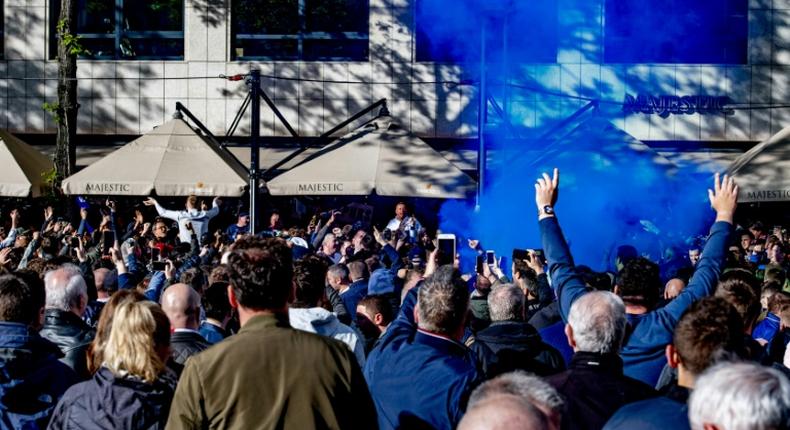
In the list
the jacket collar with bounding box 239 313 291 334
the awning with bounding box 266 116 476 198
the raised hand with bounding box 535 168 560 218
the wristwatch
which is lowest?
the jacket collar with bounding box 239 313 291 334

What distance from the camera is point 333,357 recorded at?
12.2 ft

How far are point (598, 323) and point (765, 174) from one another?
37.3ft

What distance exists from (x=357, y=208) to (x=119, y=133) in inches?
203

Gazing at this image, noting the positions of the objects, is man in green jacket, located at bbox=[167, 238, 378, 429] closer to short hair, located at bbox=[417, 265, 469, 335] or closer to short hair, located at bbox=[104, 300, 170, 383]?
short hair, located at bbox=[104, 300, 170, 383]

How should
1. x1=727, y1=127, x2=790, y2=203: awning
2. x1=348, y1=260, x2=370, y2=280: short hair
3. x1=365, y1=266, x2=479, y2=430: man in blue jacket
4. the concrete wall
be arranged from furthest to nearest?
the concrete wall
x1=727, y1=127, x2=790, y2=203: awning
x1=348, y1=260, x2=370, y2=280: short hair
x1=365, y1=266, x2=479, y2=430: man in blue jacket

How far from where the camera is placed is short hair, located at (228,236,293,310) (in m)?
3.82

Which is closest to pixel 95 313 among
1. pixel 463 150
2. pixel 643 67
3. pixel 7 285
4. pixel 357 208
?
pixel 7 285

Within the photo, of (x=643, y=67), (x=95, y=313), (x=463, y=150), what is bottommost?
(x=95, y=313)

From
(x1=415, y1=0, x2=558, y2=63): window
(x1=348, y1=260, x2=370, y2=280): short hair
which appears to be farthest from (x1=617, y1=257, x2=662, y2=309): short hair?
(x1=415, y1=0, x2=558, y2=63): window

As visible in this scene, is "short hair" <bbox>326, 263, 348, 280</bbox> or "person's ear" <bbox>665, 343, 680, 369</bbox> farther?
"short hair" <bbox>326, 263, 348, 280</bbox>

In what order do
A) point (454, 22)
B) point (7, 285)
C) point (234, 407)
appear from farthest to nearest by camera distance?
point (454, 22) < point (7, 285) < point (234, 407)

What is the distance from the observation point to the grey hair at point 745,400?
8.43 ft

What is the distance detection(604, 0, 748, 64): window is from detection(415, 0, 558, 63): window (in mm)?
1118

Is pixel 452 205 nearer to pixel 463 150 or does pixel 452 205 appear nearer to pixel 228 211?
pixel 463 150
